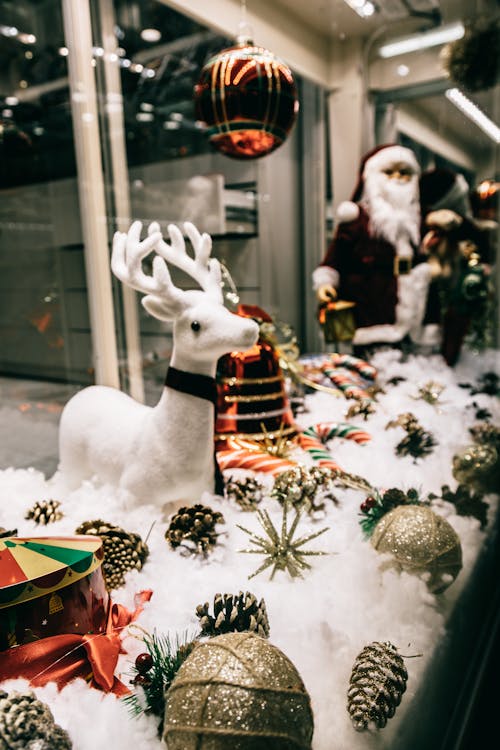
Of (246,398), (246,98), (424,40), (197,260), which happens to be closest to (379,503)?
(246,398)

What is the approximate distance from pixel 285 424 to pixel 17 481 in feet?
2.39

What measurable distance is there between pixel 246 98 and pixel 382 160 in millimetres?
1153

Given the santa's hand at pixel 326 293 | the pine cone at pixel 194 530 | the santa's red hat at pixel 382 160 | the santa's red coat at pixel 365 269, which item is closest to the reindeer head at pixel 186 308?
the pine cone at pixel 194 530

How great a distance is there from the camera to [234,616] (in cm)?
76

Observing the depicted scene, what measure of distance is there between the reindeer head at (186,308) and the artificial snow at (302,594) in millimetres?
290

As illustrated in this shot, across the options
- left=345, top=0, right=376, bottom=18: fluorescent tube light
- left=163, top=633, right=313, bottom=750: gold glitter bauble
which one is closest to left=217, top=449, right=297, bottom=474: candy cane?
left=163, top=633, right=313, bottom=750: gold glitter bauble

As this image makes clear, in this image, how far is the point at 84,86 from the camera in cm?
150

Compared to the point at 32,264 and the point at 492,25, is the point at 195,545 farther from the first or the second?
the point at 492,25

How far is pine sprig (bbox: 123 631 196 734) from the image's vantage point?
66 cm

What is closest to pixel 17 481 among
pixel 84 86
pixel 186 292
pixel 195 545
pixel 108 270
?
pixel 195 545

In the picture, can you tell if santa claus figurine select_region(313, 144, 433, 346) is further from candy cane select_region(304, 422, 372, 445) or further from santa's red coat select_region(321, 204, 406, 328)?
candy cane select_region(304, 422, 372, 445)

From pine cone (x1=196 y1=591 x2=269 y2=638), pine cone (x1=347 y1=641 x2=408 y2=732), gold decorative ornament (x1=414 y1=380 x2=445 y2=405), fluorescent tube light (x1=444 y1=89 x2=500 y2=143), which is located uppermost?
fluorescent tube light (x1=444 y1=89 x2=500 y2=143)

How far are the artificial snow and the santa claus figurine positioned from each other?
1027 millimetres

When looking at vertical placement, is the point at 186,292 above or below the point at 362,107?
below
